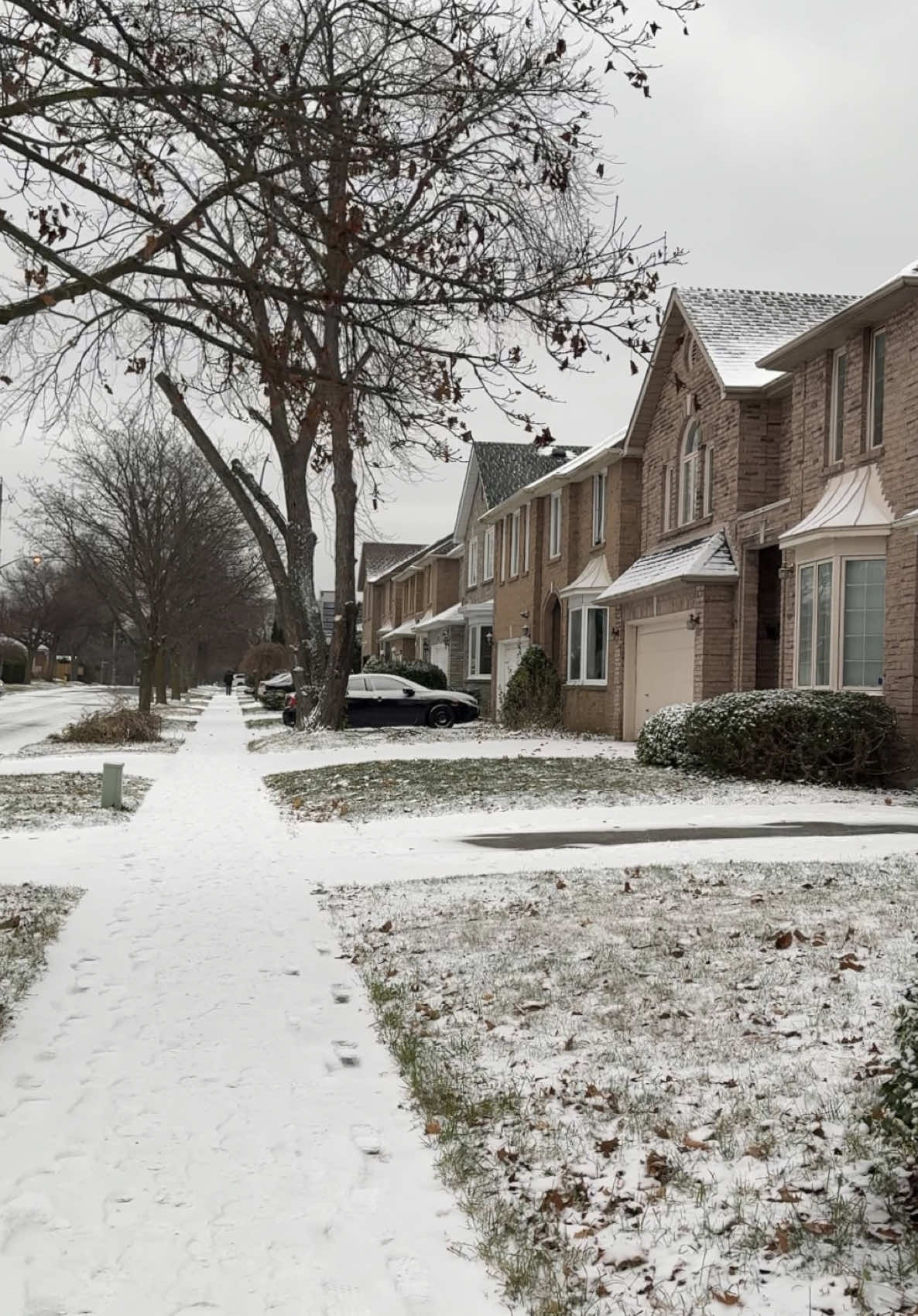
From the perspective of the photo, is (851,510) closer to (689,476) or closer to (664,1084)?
(689,476)

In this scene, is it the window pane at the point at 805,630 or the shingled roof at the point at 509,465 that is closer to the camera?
the window pane at the point at 805,630

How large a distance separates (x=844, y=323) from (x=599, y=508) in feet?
38.4

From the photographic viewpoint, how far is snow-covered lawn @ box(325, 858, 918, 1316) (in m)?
3.52

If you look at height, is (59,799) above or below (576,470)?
below

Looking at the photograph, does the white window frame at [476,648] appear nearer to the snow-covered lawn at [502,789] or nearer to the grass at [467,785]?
the grass at [467,785]

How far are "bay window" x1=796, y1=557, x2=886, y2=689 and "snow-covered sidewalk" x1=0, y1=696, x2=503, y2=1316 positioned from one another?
11.1m

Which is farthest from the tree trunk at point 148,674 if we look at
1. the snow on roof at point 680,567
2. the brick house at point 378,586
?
the brick house at point 378,586

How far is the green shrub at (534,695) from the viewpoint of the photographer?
29016 millimetres

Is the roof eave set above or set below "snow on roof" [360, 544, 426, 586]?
below

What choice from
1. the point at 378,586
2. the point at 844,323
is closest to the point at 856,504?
the point at 844,323

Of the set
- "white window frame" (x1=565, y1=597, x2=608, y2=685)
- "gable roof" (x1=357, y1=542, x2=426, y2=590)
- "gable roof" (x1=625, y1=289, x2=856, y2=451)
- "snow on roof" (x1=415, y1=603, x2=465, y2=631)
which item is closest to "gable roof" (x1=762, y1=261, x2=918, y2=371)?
"gable roof" (x1=625, y1=289, x2=856, y2=451)

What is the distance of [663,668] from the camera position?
78.0 feet

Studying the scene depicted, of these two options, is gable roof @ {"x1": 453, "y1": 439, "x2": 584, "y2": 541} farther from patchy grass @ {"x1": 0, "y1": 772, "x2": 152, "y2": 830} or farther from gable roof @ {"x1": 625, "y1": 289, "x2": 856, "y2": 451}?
patchy grass @ {"x1": 0, "y1": 772, "x2": 152, "y2": 830}

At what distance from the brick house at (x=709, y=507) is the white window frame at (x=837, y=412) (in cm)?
101
